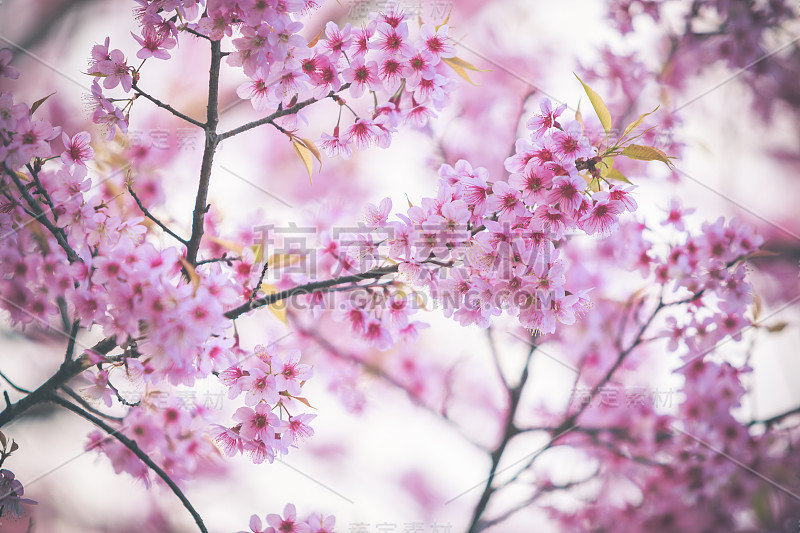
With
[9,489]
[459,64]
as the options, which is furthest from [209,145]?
[9,489]

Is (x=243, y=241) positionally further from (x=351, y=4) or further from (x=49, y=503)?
(x=49, y=503)

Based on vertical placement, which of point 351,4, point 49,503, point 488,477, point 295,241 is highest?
point 351,4

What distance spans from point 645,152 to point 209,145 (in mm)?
756

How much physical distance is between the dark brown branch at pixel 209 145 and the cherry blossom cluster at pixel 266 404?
0.78ft

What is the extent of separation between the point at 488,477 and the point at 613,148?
110 cm

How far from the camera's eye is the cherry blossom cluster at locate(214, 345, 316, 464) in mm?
886

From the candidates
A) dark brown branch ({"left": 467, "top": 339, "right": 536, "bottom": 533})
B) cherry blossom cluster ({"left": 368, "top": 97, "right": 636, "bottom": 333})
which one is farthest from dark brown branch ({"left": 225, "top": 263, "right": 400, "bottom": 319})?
dark brown branch ({"left": 467, "top": 339, "right": 536, "bottom": 533})

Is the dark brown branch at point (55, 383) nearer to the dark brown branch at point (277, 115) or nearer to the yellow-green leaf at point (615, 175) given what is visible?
the dark brown branch at point (277, 115)

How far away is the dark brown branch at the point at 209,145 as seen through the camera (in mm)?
809

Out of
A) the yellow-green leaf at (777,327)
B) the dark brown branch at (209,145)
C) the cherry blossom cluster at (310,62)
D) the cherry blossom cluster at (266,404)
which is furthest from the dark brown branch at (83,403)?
the yellow-green leaf at (777,327)

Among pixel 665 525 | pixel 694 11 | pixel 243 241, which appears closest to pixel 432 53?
pixel 243 241

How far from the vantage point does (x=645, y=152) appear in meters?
0.79

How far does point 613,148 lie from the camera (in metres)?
0.81

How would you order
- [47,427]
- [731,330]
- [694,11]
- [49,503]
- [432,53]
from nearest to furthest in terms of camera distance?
[432,53]
[731,330]
[47,427]
[694,11]
[49,503]
